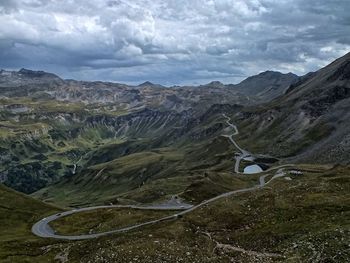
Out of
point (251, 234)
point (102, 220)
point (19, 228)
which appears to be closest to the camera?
point (251, 234)

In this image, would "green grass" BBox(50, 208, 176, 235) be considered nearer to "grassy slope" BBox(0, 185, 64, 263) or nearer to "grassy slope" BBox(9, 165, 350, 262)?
"grassy slope" BBox(0, 185, 64, 263)

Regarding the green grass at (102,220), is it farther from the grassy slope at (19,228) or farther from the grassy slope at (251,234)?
the grassy slope at (251,234)

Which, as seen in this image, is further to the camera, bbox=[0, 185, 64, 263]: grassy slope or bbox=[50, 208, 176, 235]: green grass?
bbox=[50, 208, 176, 235]: green grass

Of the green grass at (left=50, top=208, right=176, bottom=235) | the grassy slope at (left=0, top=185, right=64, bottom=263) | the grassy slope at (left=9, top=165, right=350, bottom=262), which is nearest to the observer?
the grassy slope at (left=9, top=165, right=350, bottom=262)

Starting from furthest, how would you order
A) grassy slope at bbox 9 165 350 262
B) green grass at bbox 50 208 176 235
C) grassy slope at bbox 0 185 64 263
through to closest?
green grass at bbox 50 208 176 235, grassy slope at bbox 0 185 64 263, grassy slope at bbox 9 165 350 262

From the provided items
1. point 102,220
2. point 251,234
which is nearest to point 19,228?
point 102,220

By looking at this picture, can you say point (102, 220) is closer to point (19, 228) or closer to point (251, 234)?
point (19, 228)

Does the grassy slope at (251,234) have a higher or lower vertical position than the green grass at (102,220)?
higher

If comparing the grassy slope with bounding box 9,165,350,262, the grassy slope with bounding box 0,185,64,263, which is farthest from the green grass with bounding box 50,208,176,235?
the grassy slope with bounding box 9,165,350,262

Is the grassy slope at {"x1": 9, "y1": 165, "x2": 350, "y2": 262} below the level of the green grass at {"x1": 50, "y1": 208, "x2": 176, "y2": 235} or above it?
above

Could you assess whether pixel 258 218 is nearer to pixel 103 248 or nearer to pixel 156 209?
pixel 103 248

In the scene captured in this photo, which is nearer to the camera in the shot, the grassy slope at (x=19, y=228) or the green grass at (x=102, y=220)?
the grassy slope at (x=19, y=228)

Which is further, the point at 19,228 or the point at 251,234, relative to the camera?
the point at 19,228

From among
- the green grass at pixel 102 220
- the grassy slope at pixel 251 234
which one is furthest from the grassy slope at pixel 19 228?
the green grass at pixel 102 220
